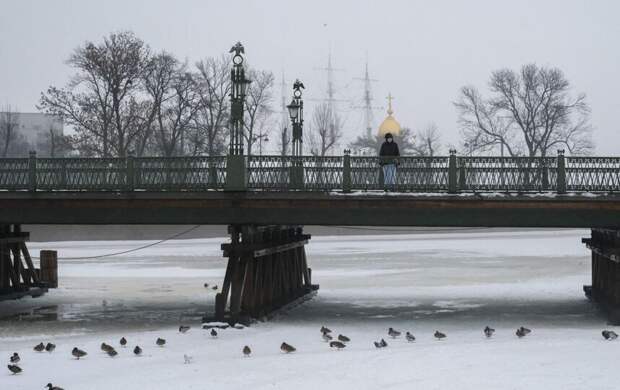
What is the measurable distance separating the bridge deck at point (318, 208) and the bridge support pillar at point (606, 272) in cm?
163

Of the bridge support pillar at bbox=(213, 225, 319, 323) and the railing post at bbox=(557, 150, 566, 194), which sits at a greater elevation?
the railing post at bbox=(557, 150, 566, 194)

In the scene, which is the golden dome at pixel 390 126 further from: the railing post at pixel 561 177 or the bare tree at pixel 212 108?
the railing post at pixel 561 177

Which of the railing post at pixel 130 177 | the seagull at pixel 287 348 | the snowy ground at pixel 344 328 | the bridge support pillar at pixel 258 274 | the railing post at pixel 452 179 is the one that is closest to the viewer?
the snowy ground at pixel 344 328

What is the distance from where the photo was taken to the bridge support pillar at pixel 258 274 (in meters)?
28.0

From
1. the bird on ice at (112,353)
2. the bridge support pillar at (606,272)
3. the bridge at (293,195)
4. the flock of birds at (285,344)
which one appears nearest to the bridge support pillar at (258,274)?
the bridge at (293,195)

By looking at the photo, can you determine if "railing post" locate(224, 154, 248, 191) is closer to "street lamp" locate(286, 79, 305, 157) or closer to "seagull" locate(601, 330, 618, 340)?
"street lamp" locate(286, 79, 305, 157)

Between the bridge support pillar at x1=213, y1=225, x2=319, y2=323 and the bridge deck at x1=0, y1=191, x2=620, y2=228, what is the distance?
2.47ft

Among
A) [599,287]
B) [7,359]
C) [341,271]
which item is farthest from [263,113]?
[7,359]

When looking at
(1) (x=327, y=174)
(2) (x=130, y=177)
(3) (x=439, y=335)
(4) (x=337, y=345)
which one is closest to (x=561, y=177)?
(3) (x=439, y=335)

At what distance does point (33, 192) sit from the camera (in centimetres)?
2962

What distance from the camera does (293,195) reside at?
1102 inches

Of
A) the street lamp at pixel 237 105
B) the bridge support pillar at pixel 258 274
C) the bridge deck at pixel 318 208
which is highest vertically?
the street lamp at pixel 237 105

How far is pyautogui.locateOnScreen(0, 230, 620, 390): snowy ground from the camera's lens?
19.4 metres

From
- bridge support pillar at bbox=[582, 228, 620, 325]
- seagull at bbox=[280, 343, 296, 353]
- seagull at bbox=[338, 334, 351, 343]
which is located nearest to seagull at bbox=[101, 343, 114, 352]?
seagull at bbox=[280, 343, 296, 353]
